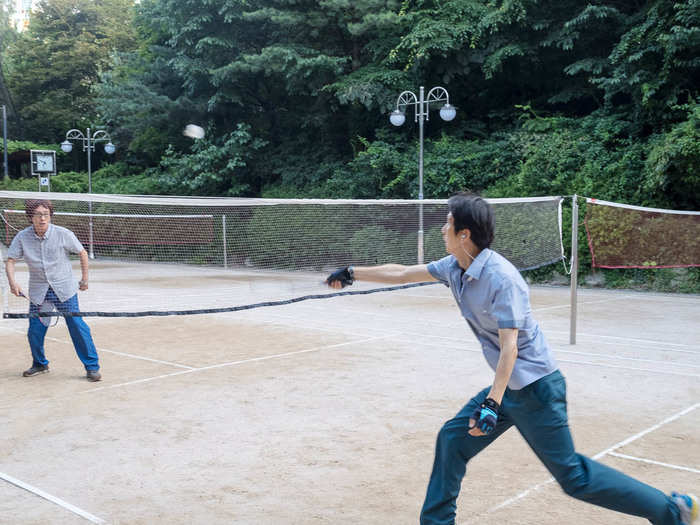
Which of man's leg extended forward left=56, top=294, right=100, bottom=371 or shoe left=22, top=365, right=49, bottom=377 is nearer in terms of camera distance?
man's leg extended forward left=56, top=294, right=100, bottom=371

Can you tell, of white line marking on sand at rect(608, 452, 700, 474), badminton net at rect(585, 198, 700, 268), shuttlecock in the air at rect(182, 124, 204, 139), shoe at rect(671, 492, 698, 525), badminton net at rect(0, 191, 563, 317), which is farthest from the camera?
shuttlecock in the air at rect(182, 124, 204, 139)

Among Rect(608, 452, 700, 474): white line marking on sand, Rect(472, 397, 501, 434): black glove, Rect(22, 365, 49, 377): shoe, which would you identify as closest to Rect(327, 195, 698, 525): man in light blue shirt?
Rect(472, 397, 501, 434): black glove

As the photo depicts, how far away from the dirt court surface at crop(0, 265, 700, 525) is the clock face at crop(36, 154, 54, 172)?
18011 millimetres

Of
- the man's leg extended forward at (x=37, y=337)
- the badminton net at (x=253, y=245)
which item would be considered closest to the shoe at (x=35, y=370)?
the man's leg extended forward at (x=37, y=337)

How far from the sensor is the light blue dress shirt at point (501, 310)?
2.84 m

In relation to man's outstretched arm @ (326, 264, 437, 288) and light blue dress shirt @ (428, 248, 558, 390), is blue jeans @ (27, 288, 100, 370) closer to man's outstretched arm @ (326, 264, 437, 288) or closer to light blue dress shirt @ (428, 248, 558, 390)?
man's outstretched arm @ (326, 264, 437, 288)

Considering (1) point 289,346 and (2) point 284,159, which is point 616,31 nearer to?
(2) point 284,159

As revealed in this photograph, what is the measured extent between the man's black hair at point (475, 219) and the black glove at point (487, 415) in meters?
0.66

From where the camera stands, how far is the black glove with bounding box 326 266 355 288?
11.9ft

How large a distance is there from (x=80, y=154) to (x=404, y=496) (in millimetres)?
44215

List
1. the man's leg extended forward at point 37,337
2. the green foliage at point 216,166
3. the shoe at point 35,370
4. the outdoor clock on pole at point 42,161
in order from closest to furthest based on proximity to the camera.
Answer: the man's leg extended forward at point 37,337
the shoe at point 35,370
the outdoor clock on pole at point 42,161
the green foliage at point 216,166

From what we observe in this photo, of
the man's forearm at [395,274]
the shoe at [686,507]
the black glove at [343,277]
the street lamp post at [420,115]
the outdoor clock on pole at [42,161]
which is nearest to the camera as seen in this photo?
the shoe at [686,507]

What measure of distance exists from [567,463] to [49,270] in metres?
5.63

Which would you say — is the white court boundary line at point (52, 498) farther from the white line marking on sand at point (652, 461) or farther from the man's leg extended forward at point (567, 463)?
the white line marking on sand at point (652, 461)
